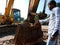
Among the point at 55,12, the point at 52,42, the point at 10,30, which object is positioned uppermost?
the point at 55,12

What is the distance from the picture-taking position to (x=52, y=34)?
363cm

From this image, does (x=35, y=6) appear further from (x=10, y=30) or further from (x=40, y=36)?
(x=10, y=30)

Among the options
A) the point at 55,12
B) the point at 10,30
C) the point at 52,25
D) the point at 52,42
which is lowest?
the point at 10,30

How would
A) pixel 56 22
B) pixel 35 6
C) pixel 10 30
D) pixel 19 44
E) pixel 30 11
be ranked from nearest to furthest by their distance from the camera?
pixel 56 22 < pixel 19 44 < pixel 30 11 < pixel 35 6 < pixel 10 30

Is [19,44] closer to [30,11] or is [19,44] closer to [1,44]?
[30,11]

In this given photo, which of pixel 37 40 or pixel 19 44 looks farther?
pixel 37 40

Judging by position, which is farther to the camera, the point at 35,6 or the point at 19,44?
the point at 35,6

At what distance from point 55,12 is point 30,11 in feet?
11.1

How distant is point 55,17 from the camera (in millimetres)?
3641

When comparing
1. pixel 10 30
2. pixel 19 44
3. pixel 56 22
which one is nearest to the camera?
pixel 56 22

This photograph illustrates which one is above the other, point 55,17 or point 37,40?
point 55,17

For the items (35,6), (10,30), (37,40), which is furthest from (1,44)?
(10,30)

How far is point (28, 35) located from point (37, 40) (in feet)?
2.39

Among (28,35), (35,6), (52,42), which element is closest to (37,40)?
(28,35)
